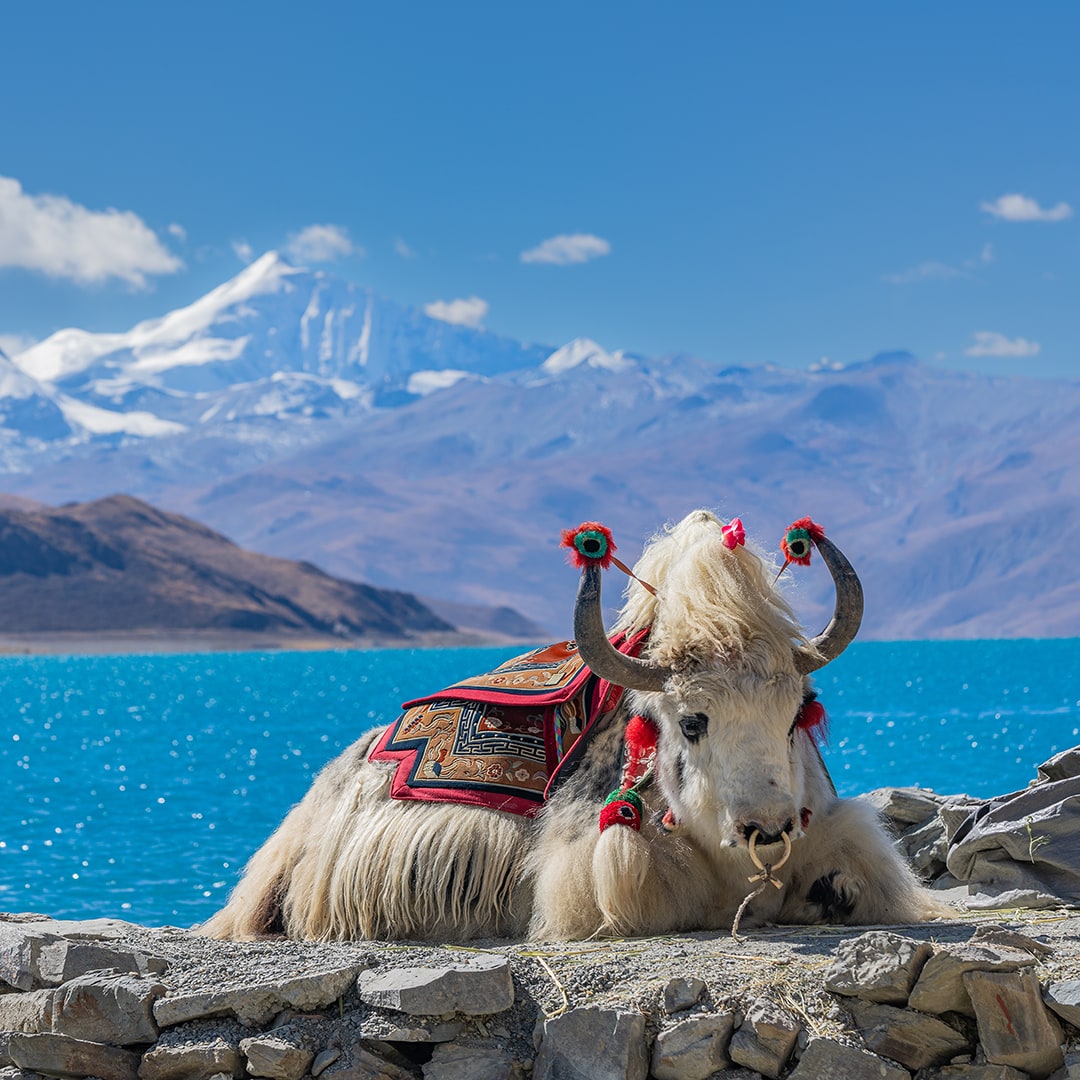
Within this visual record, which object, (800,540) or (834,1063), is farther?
(800,540)

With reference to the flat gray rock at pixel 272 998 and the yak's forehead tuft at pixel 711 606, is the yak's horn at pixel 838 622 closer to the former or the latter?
the yak's forehead tuft at pixel 711 606

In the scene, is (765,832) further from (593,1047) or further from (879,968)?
(593,1047)

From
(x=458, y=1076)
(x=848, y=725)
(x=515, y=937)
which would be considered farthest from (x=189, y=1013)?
(x=848, y=725)

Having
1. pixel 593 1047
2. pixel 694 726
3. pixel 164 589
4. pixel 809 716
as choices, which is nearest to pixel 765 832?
pixel 694 726

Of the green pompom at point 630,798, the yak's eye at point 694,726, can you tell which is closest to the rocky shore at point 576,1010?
the green pompom at point 630,798

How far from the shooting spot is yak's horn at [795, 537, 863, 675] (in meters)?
5.23

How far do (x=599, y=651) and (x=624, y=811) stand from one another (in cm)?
64

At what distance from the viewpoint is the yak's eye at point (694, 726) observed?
199 inches

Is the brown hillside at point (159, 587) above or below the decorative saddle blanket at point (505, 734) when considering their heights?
above

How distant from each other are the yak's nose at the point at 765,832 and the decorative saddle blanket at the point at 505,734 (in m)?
1.05

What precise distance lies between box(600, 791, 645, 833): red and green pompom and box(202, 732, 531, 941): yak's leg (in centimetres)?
58

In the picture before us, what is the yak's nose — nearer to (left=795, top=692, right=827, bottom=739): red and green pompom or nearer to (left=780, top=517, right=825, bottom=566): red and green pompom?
(left=795, top=692, right=827, bottom=739): red and green pompom

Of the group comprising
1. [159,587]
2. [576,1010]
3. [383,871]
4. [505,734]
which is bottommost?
[576,1010]

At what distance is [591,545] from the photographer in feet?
17.3
